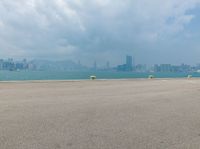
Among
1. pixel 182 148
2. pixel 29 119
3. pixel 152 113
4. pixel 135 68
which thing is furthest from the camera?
pixel 135 68

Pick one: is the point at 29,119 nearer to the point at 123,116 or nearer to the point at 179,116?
the point at 123,116

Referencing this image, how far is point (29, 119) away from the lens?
291 inches

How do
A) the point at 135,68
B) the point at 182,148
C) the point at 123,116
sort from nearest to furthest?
the point at 182,148, the point at 123,116, the point at 135,68

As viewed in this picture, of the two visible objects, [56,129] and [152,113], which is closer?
[56,129]

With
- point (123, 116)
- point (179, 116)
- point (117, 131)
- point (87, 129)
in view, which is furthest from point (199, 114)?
point (87, 129)

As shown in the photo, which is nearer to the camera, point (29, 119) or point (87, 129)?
point (87, 129)

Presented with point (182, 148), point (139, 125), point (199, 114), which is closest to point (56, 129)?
point (139, 125)

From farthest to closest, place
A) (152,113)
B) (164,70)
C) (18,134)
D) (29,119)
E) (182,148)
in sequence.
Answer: (164,70) → (152,113) → (29,119) → (18,134) → (182,148)

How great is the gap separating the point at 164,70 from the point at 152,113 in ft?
461

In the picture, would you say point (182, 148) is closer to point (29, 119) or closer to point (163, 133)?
point (163, 133)

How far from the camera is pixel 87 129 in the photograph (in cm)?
630

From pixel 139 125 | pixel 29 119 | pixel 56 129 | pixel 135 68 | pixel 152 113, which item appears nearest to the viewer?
pixel 56 129

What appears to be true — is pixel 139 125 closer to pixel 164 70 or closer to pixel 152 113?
pixel 152 113

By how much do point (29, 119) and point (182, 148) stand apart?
4.54 metres
